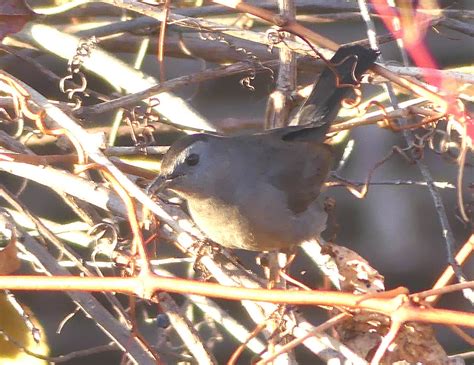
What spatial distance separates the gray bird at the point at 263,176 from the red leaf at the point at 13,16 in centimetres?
73

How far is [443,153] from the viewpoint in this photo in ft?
8.23

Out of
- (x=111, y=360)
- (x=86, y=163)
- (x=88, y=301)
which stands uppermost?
(x=86, y=163)

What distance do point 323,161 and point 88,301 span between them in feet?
3.69

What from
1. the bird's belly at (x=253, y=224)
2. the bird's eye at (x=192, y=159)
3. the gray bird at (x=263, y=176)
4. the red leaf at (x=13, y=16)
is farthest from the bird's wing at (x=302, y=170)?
the red leaf at (x=13, y=16)

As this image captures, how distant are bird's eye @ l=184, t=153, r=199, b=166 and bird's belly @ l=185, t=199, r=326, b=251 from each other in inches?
6.2

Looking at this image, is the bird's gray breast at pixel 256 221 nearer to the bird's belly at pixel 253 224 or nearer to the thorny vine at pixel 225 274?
the bird's belly at pixel 253 224

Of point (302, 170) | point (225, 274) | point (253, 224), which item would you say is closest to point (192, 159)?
point (253, 224)

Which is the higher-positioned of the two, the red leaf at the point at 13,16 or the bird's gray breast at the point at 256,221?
the red leaf at the point at 13,16

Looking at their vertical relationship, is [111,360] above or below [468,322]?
below

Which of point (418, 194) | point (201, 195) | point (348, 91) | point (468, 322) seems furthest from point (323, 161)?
point (468, 322)

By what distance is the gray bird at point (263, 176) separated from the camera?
2.77 metres

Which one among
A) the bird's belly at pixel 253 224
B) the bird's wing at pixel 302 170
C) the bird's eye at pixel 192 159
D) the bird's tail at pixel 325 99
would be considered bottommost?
the bird's belly at pixel 253 224

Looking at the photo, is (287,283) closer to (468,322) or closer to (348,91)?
(348,91)

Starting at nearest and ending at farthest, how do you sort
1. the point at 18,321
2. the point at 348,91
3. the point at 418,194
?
the point at 18,321, the point at 348,91, the point at 418,194
